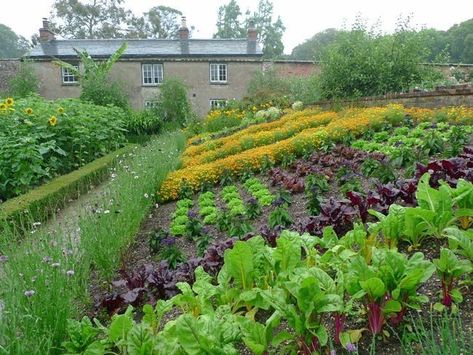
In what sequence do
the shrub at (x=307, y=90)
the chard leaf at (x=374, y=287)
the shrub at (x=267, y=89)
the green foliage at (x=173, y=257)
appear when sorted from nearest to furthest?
the chard leaf at (x=374, y=287)
the green foliage at (x=173, y=257)
the shrub at (x=307, y=90)
the shrub at (x=267, y=89)

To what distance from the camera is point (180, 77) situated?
95.7 feet

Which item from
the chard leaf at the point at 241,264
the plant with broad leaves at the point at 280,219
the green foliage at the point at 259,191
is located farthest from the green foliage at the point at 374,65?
the chard leaf at the point at 241,264

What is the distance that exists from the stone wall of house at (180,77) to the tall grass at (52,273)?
24.7 m

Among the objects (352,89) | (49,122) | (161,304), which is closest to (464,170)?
(161,304)

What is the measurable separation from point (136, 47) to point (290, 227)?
29.2 meters

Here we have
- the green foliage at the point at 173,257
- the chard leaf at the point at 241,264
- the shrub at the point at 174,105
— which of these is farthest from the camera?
the shrub at the point at 174,105

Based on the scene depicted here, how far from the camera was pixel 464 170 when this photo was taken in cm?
391

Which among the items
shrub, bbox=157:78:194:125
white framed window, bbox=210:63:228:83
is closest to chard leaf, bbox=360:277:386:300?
shrub, bbox=157:78:194:125

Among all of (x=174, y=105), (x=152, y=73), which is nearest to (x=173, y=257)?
(x=174, y=105)

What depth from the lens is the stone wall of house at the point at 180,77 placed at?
29.2m

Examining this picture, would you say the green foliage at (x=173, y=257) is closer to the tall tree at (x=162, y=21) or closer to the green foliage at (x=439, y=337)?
the green foliage at (x=439, y=337)

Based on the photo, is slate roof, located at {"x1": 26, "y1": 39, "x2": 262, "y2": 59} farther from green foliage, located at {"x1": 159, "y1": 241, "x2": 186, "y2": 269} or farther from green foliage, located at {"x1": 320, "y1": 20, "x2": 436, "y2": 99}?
green foliage, located at {"x1": 159, "y1": 241, "x2": 186, "y2": 269}

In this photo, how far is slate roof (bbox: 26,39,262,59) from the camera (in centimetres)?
2933

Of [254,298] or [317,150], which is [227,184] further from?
[254,298]
